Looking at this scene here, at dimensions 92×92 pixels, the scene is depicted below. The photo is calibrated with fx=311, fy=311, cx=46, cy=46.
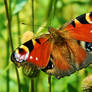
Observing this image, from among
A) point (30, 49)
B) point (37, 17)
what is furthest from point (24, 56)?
point (37, 17)

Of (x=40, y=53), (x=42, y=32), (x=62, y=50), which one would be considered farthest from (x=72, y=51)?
(x=42, y=32)

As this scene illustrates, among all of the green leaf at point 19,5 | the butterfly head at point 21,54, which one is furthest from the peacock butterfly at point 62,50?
the green leaf at point 19,5

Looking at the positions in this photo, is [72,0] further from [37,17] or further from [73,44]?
[73,44]

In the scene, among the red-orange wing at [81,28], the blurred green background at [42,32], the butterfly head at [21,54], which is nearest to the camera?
the butterfly head at [21,54]

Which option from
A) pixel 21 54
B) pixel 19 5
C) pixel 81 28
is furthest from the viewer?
pixel 19 5

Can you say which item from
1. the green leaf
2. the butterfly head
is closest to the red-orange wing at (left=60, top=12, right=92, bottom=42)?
the butterfly head

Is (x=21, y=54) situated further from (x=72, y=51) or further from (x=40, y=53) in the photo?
(x=72, y=51)

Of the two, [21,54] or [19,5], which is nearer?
[21,54]

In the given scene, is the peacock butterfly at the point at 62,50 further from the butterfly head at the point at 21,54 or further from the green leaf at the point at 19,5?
the green leaf at the point at 19,5
